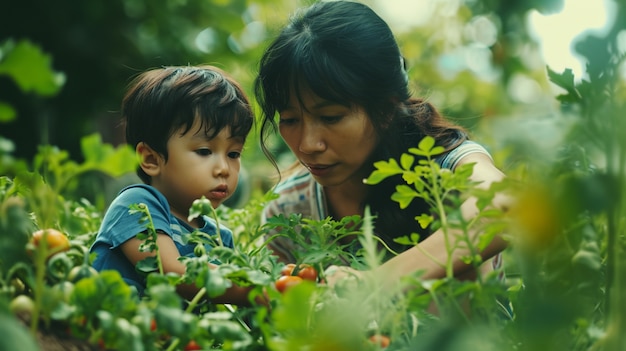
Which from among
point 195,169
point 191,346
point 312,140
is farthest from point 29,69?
point 312,140

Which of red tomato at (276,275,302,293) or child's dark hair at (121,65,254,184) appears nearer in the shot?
red tomato at (276,275,302,293)

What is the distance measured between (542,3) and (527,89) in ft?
23.2

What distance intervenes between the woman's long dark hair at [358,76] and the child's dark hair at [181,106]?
0.19 metres

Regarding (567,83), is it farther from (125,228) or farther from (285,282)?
(125,228)

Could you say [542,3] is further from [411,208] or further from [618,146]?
[411,208]

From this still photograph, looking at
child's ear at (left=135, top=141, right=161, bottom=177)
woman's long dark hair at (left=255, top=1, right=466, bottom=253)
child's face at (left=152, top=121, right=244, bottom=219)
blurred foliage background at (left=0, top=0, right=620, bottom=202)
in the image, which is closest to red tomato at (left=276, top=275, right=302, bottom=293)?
child's face at (left=152, top=121, right=244, bottom=219)

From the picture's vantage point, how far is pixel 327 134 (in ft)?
6.21

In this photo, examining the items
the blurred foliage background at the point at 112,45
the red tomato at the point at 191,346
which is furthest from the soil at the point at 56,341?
the blurred foliage background at the point at 112,45

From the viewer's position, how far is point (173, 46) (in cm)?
448

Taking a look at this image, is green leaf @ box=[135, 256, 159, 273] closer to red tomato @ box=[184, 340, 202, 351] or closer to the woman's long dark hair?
red tomato @ box=[184, 340, 202, 351]

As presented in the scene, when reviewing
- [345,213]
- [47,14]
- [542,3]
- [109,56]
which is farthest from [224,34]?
[542,3]

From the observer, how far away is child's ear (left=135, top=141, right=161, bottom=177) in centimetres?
177

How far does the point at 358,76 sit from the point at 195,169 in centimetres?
59

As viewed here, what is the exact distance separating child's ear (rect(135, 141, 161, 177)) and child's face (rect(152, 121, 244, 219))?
18mm
